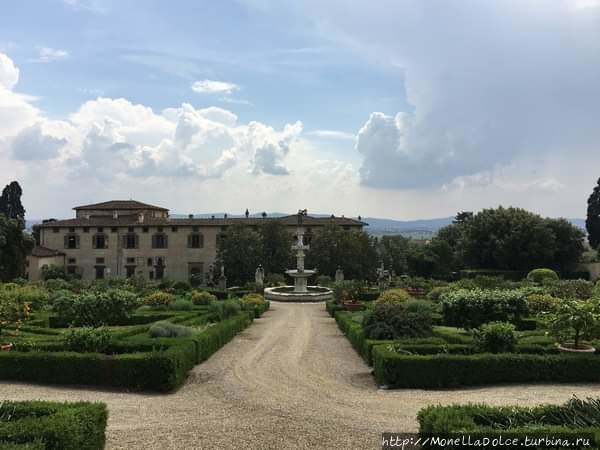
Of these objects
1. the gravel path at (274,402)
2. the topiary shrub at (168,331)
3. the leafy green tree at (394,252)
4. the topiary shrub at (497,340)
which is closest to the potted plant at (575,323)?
the topiary shrub at (497,340)

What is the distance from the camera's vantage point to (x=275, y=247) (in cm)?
4250

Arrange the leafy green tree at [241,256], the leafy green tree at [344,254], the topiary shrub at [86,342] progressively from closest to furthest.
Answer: the topiary shrub at [86,342]
the leafy green tree at [344,254]
the leafy green tree at [241,256]

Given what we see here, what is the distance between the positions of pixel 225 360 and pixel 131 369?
3153mm

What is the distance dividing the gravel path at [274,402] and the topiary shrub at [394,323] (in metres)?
0.91

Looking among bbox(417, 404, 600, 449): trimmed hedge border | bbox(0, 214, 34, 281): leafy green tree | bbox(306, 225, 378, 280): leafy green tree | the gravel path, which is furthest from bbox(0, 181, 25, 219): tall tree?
bbox(417, 404, 600, 449): trimmed hedge border

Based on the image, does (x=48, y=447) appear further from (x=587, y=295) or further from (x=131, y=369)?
(x=587, y=295)

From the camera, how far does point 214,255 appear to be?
4809cm

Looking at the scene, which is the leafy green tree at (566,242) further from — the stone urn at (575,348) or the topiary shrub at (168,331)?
the topiary shrub at (168,331)

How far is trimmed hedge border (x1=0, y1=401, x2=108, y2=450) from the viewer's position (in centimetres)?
562

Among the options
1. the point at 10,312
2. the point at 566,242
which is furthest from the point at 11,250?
the point at 566,242

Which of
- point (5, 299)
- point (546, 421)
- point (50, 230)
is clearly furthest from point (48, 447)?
point (50, 230)

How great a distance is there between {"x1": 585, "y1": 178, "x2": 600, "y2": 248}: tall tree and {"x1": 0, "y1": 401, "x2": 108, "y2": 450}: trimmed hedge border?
49.5 meters

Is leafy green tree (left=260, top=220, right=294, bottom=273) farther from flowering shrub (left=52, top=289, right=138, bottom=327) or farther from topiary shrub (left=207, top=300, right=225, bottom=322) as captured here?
Result: flowering shrub (left=52, top=289, right=138, bottom=327)

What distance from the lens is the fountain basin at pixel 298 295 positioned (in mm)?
31203
